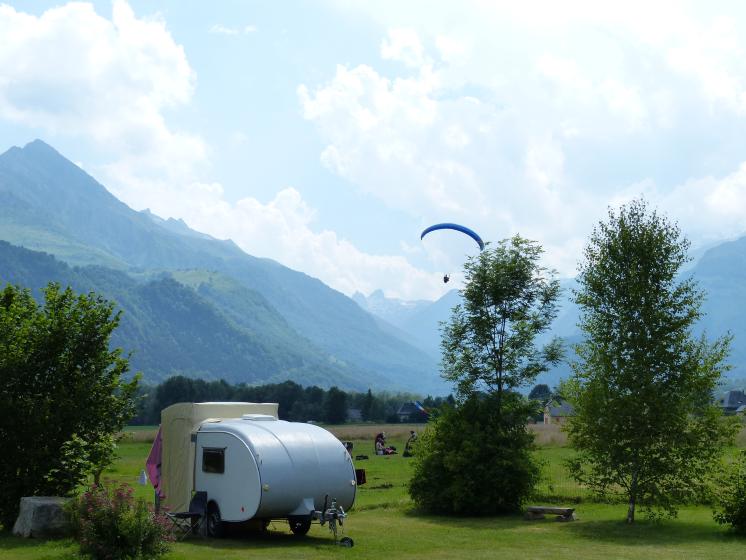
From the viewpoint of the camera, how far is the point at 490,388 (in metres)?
35.1

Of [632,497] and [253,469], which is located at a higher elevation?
[253,469]

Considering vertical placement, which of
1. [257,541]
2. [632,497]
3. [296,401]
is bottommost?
[257,541]

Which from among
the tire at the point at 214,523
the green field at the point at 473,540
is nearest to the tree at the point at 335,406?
the green field at the point at 473,540

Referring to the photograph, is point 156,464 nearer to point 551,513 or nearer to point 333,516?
point 333,516

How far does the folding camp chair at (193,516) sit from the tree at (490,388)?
10.7m

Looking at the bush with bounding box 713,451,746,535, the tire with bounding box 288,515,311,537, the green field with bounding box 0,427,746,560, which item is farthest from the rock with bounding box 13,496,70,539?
the bush with bounding box 713,451,746,535

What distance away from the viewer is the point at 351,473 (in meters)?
25.5

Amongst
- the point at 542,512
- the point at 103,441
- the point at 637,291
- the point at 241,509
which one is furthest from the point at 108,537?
the point at 637,291

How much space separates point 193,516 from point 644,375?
49.5 feet

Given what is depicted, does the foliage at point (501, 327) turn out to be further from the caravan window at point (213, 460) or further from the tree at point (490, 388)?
the caravan window at point (213, 460)

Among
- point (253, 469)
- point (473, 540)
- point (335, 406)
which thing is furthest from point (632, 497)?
point (335, 406)

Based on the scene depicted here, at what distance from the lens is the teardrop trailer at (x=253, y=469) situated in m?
23.8

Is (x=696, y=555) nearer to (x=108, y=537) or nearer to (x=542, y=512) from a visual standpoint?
(x=542, y=512)

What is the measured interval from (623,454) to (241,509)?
13.0 m
